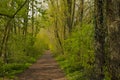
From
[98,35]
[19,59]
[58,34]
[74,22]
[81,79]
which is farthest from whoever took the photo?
[58,34]

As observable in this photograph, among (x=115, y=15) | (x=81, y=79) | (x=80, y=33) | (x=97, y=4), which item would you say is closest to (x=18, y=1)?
(x=80, y=33)

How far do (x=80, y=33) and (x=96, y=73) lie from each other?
7874 mm

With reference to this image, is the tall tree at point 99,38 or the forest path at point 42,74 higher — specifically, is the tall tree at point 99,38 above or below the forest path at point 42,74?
above

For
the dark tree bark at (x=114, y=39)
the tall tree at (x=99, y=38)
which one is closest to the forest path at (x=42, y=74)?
the tall tree at (x=99, y=38)

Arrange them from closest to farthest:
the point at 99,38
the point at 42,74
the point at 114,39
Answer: the point at 114,39
the point at 99,38
the point at 42,74

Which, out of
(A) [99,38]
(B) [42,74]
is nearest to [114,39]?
(A) [99,38]

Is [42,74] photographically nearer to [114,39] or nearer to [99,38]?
[99,38]

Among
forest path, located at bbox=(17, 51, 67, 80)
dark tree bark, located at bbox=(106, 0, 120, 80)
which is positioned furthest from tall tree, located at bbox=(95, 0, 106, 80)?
forest path, located at bbox=(17, 51, 67, 80)

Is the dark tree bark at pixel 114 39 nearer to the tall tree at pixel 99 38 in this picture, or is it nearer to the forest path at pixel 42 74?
the tall tree at pixel 99 38

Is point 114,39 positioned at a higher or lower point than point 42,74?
higher

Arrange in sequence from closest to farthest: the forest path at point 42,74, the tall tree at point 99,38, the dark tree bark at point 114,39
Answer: the dark tree bark at point 114,39, the tall tree at point 99,38, the forest path at point 42,74

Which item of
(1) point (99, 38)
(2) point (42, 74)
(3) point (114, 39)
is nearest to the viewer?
(3) point (114, 39)

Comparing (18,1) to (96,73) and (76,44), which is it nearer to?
(76,44)

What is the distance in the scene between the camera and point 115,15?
3424mm
